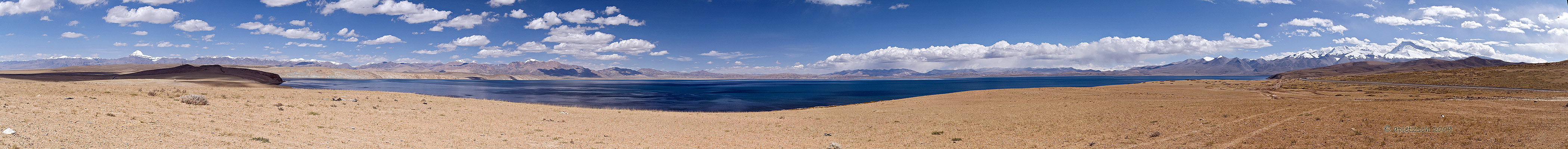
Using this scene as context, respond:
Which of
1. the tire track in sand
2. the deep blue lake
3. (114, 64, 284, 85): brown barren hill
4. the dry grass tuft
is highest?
(114, 64, 284, 85): brown barren hill

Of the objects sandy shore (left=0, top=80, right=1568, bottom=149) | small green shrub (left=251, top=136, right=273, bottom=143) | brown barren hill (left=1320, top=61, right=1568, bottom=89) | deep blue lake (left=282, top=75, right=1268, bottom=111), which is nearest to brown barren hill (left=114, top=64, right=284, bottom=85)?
deep blue lake (left=282, top=75, right=1268, bottom=111)

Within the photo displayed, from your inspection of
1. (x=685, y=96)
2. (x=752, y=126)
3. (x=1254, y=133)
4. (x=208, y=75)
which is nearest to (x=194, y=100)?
(x=752, y=126)

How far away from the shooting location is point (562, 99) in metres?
76.7

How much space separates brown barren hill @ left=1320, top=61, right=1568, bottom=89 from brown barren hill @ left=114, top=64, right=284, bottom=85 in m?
160

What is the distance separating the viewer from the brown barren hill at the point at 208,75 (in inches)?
4139

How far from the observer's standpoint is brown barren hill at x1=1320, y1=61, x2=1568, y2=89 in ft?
190

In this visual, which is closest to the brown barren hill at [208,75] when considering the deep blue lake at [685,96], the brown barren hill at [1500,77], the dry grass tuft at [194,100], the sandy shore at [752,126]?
the deep blue lake at [685,96]

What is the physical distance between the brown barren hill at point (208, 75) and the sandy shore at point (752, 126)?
92.1 metres

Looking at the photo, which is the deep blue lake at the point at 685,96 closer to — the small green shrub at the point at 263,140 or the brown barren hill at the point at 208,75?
the brown barren hill at the point at 208,75

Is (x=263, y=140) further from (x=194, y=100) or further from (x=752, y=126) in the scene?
(x=752, y=126)

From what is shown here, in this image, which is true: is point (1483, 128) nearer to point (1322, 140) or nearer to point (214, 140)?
point (1322, 140)

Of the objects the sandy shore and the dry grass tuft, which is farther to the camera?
the dry grass tuft

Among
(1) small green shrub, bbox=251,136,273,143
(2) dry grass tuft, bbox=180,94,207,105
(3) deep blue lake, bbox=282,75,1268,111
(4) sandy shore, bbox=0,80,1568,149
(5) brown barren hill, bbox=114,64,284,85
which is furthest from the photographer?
(5) brown barren hill, bbox=114,64,284,85

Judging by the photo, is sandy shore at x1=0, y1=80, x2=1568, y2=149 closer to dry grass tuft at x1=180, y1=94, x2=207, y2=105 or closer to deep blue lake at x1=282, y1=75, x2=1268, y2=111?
dry grass tuft at x1=180, y1=94, x2=207, y2=105
